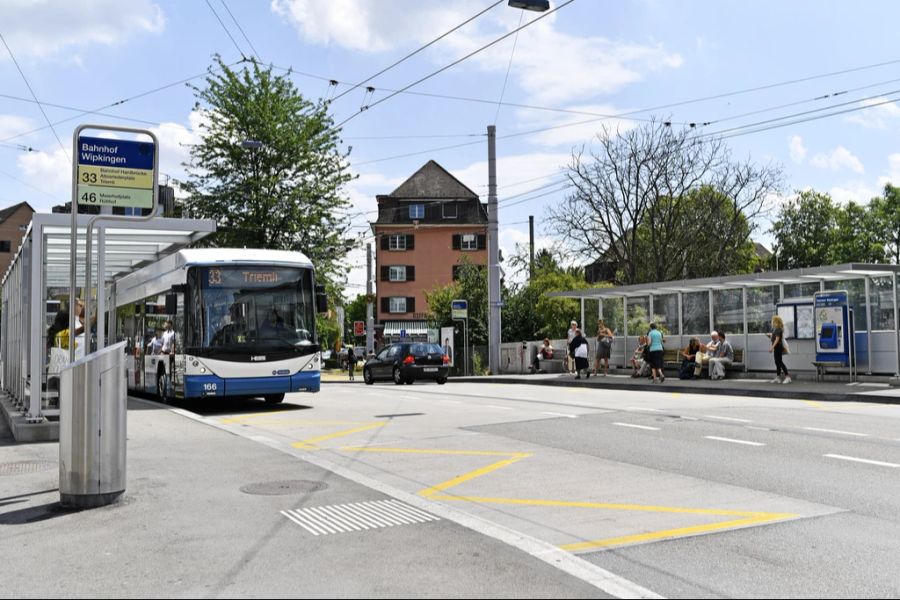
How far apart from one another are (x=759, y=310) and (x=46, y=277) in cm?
1802

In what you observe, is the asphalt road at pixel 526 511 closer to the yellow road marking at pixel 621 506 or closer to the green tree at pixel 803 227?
the yellow road marking at pixel 621 506

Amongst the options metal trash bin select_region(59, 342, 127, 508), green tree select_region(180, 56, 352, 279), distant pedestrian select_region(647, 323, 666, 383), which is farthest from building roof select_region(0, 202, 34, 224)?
metal trash bin select_region(59, 342, 127, 508)

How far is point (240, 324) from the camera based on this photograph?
54.4 ft

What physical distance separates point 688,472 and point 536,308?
34.3 m

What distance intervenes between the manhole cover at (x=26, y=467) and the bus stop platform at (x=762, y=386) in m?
15.0

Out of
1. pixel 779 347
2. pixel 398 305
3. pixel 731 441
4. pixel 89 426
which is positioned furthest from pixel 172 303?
pixel 398 305

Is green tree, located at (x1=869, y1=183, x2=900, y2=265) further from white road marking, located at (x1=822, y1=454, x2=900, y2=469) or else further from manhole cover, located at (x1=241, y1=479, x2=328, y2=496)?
manhole cover, located at (x1=241, y1=479, x2=328, y2=496)

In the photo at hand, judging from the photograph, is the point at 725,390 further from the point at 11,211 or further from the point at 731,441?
the point at 11,211

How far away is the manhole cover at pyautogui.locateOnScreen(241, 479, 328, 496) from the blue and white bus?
27.5 ft

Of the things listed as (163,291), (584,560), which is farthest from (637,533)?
(163,291)

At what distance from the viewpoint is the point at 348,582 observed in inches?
191

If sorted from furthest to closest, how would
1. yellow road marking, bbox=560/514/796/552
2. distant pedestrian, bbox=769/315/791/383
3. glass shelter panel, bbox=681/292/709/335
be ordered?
glass shelter panel, bbox=681/292/709/335 < distant pedestrian, bbox=769/315/791/383 < yellow road marking, bbox=560/514/796/552

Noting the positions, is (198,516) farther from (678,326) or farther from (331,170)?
(331,170)

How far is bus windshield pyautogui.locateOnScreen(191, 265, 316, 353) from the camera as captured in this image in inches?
646
